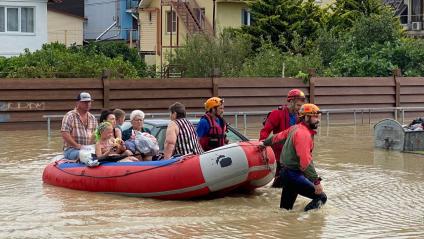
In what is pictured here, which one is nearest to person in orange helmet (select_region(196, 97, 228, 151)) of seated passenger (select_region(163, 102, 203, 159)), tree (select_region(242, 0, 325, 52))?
seated passenger (select_region(163, 102, 203, 159))

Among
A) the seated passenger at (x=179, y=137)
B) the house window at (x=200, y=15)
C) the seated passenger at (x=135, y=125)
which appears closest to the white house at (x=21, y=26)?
the house window at (x=200, y=15)

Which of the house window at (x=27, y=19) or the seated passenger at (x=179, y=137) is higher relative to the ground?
the house window at (x=27, y=19)

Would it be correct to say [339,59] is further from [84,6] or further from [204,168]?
[84,6]

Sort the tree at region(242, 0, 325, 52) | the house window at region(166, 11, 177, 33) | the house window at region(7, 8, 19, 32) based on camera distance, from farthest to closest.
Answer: the house window at region(166, 11, 177, 33) < the house window at region(7, 8, 19, 32) < the tree at region(242, 0, 325, 52)

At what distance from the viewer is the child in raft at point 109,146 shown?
13484 mm

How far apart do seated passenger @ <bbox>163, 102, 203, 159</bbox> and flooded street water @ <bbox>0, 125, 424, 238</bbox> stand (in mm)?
796

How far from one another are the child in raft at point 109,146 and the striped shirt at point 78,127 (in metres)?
0.80

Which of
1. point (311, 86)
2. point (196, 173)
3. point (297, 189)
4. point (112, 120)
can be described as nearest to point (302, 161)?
point (297, 189)

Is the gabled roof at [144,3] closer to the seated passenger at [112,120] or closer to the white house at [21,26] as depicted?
the white house at [21,26]

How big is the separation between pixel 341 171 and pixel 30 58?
19.0 m

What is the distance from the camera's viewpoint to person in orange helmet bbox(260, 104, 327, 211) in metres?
11.4

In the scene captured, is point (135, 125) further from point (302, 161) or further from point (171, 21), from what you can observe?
point (171, 21)

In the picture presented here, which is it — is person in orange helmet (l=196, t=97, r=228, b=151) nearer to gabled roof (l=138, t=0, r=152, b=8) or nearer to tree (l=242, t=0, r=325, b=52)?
tree (l=242, t=0, r=325, b=52)

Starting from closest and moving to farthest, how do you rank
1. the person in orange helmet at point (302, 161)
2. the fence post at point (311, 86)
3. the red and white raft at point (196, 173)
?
1. the person in orange helmet at point (302, 161)
2. the red and white raft at point (196, 173)
3. the fence post at point (311, 86)
